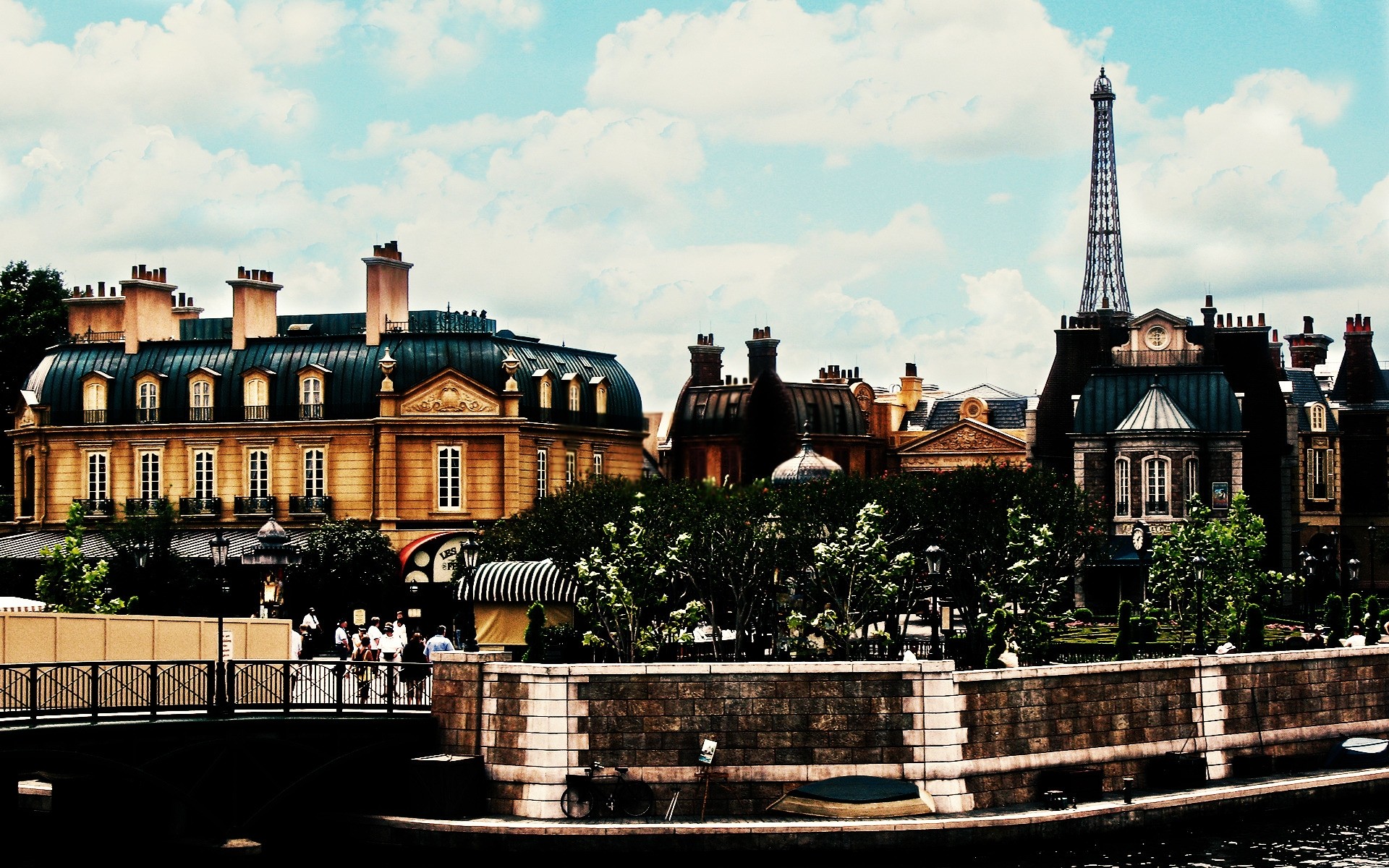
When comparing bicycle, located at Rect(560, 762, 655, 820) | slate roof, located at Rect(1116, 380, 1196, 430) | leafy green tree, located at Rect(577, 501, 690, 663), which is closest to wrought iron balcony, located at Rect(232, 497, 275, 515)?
leafy green tree, located at Rect(577, 501, 690, 663)

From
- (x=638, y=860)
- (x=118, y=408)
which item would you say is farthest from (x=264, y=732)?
(x=118, y=408)

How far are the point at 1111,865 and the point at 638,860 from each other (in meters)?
9.31

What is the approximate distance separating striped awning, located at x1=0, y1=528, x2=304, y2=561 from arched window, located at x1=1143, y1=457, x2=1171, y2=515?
33983 millimetres

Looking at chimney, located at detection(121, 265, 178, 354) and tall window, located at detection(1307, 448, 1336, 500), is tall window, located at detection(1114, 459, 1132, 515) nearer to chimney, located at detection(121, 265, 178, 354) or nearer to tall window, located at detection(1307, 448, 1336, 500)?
tall window, located at detection(1307, 448, 1336, 500)

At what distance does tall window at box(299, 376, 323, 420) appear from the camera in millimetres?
82750

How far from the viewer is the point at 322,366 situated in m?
83.1

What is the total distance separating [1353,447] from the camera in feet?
378

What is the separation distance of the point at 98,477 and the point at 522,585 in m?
33.6

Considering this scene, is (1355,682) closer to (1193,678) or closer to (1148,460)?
(1193,678)

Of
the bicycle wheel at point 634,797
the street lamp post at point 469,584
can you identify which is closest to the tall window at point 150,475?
the street lamp post at point 469,584

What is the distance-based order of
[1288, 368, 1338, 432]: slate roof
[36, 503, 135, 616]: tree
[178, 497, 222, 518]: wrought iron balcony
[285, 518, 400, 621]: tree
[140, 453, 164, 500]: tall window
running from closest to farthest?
1. [36, 503, 135, 616]: tree
2. [285, 518, 400, 621]: tree
3. [178, 497, 222, 518]: wrought iron balcony
4. [140, 453, 164, 500]: tall window
5. [1288, 368, 1338, 432]: slate roof

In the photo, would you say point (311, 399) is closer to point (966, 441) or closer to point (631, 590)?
point (631, 590)

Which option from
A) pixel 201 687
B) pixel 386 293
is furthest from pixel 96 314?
pixel 201 687

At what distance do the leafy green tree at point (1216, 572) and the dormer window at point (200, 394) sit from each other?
1416 inches
